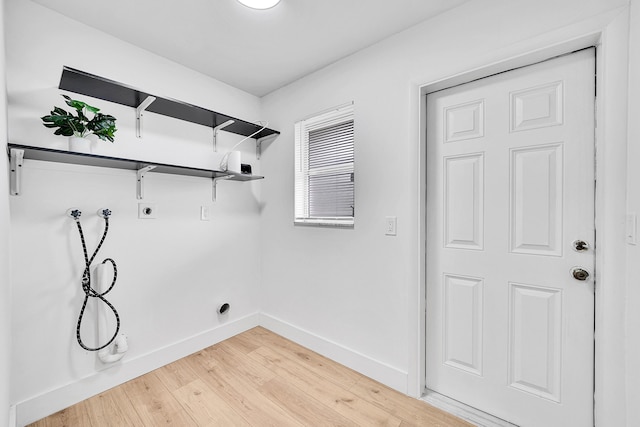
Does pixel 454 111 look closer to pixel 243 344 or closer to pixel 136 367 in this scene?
pixel 243 344

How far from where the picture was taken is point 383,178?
191 centimetres

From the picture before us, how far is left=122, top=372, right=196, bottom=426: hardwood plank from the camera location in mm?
1578

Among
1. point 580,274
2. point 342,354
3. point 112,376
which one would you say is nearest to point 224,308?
point 112,376

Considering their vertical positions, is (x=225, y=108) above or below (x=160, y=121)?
above

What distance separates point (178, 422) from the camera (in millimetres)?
1569

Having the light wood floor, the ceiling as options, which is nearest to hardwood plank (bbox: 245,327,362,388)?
the light wood floor

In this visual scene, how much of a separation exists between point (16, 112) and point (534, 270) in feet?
9.41

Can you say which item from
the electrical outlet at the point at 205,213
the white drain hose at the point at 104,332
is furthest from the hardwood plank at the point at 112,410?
the electrical outlet at the point at 205,213

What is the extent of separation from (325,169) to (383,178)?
0.62 m

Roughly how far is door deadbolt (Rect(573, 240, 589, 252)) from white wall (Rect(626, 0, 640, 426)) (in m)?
0.17

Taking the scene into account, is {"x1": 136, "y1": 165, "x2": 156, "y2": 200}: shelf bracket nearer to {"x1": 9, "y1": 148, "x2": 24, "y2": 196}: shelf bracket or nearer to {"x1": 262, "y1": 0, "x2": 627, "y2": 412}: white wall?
{"x1": 9, "y1": 148, "x2": 24, "y2": 196}: shelf bracket

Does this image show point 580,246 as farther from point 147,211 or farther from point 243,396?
point 147,211

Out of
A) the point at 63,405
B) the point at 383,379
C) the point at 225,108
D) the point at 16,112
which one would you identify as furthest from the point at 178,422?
the point at 225,108

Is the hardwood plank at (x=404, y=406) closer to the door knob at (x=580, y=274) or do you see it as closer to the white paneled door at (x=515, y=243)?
the white paneled door at (x=515, y=243)
